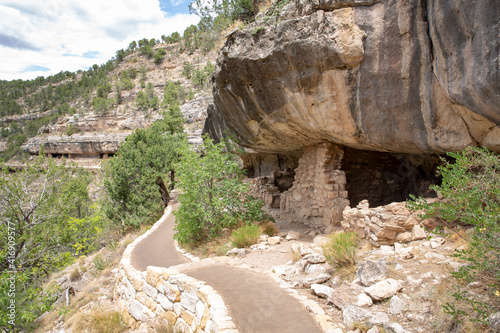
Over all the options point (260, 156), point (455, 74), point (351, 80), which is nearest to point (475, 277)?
point (455, 74)

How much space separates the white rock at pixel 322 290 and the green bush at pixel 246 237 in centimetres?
271

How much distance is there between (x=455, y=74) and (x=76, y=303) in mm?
9029

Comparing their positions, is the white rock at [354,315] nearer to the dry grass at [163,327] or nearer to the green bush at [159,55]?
the dry grass at [163,327]

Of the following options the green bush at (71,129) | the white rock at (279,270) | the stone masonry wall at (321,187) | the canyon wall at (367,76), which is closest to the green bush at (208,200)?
the stone masonry wall at (321,187)

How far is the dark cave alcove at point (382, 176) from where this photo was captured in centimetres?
848

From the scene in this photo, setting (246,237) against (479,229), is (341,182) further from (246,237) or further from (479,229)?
(479,229)

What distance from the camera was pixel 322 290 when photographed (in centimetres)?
390

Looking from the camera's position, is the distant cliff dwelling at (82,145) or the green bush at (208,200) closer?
the green bush at (208,200)

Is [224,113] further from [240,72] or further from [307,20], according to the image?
[307,20]

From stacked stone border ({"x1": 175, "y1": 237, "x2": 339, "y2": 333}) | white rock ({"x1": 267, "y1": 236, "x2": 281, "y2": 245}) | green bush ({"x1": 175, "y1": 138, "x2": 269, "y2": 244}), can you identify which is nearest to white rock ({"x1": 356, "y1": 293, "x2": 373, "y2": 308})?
stacked stone border ({"x1": 175, "y1": 237, "x2": 339, "y2": 333})

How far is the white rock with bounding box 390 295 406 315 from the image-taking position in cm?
310

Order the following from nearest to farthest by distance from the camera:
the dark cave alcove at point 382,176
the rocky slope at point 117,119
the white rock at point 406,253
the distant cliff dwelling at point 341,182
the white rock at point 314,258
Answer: the white rock at point 406,253 → the white rock at point 314,258 → the distant cliff dwelling at point 341,182 → the dark cave alcove at point 382,176 → the rocky slope at point 117,119

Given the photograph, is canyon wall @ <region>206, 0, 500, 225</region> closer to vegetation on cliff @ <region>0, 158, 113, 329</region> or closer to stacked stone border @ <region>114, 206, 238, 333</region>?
stacked stone border @ <region>114, 206, 238, 333</region>

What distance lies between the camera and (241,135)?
28.2 feet
